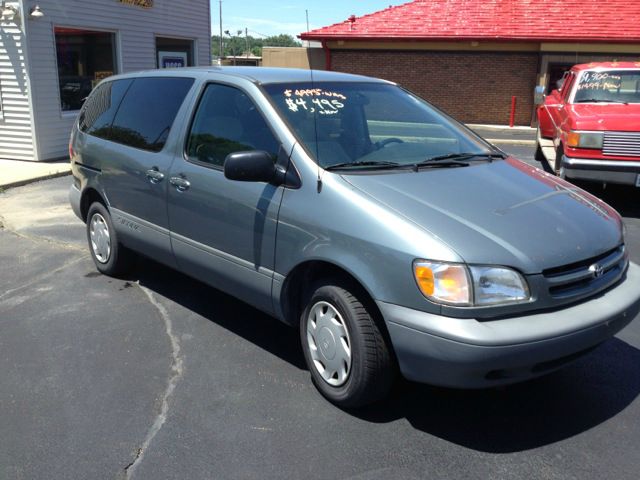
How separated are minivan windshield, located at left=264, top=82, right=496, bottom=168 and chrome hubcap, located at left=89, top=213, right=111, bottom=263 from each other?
2283 millimetres

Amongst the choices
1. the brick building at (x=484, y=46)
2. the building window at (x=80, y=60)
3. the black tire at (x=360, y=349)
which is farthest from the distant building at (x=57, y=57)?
the brick building at (x=484, y=46)

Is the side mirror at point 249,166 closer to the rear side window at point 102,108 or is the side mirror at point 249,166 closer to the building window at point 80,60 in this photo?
the rear side window at point 102,108

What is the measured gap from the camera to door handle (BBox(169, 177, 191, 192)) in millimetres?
4160

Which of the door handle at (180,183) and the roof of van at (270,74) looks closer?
the roof of van at (270,74)

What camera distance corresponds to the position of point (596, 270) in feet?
10.3

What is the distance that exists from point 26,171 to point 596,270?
1008 cm

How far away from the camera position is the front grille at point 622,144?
7336 millimetres

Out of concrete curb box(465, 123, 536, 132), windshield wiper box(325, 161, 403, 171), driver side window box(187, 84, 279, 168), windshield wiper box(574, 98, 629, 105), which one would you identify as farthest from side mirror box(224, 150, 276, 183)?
concrete curb box(465, 123, 536, 132)

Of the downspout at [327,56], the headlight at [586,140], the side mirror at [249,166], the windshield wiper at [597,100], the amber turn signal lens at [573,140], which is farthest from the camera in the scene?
the downspout at [327,56]

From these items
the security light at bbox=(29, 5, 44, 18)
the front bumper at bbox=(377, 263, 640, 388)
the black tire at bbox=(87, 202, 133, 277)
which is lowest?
the black tire at bbox=(87, 202, 133, 277)

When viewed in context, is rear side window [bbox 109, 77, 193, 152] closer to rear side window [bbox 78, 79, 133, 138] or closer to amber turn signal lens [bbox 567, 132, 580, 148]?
rear side window [bbox 78, 79, 133, 138]

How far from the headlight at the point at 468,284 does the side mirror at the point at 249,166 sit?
3.54ft

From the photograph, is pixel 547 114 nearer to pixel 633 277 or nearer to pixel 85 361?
pixel 633 277

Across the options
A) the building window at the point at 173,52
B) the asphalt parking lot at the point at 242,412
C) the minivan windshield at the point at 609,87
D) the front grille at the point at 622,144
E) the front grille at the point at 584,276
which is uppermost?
the building window at the point at 173,52
